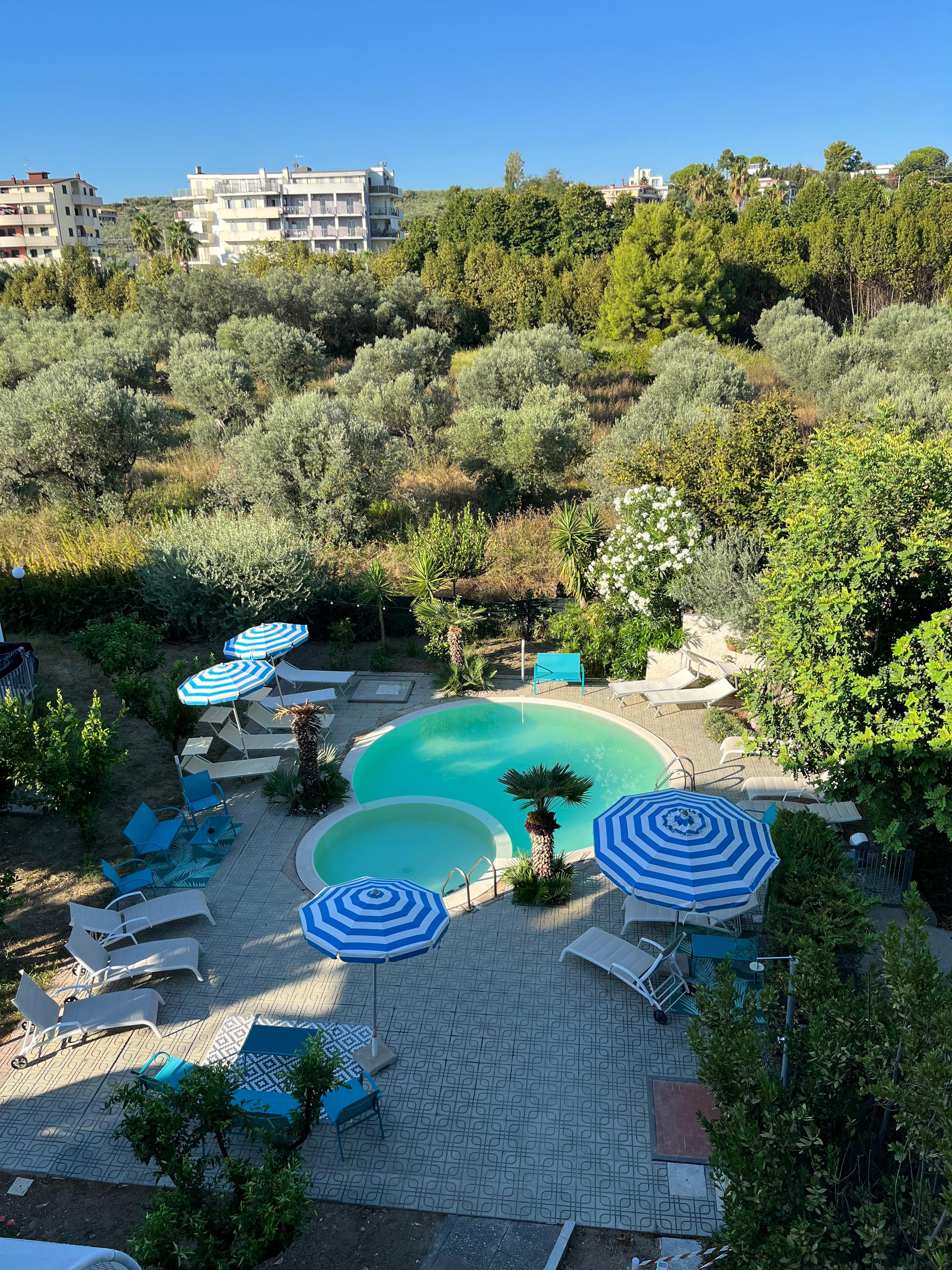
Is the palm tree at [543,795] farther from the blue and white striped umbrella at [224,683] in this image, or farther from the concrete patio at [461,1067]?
the blue and white striped umbrella at [224,683]

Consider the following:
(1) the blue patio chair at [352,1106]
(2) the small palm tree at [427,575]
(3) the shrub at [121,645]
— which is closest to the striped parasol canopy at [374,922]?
(1) the blue patio chair at [352,1106]

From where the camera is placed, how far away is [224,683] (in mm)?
13469

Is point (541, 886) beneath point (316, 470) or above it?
beneath

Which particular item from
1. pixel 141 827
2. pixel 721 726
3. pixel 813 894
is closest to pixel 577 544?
pixel 721 726

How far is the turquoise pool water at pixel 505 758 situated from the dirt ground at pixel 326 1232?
609cm

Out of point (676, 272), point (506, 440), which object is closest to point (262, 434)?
point (506, 440)

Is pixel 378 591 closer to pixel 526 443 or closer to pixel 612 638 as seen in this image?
pixel 612 638

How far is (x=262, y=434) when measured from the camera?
22391 mm

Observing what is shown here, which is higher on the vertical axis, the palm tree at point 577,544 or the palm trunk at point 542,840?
the palm tree at point 577,544

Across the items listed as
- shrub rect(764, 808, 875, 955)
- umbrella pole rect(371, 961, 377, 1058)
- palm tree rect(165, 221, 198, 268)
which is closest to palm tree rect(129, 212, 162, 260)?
palm tree rect(165, 221, 198, 268)

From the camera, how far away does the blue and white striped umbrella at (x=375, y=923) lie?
802cm

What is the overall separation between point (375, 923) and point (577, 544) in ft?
39.8

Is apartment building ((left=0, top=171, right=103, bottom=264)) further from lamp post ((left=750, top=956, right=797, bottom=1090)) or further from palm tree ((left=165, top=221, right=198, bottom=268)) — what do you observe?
lamp post ((left=750, top=956, right=797, bottom=1090))

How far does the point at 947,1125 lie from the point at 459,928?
6.59 meters
